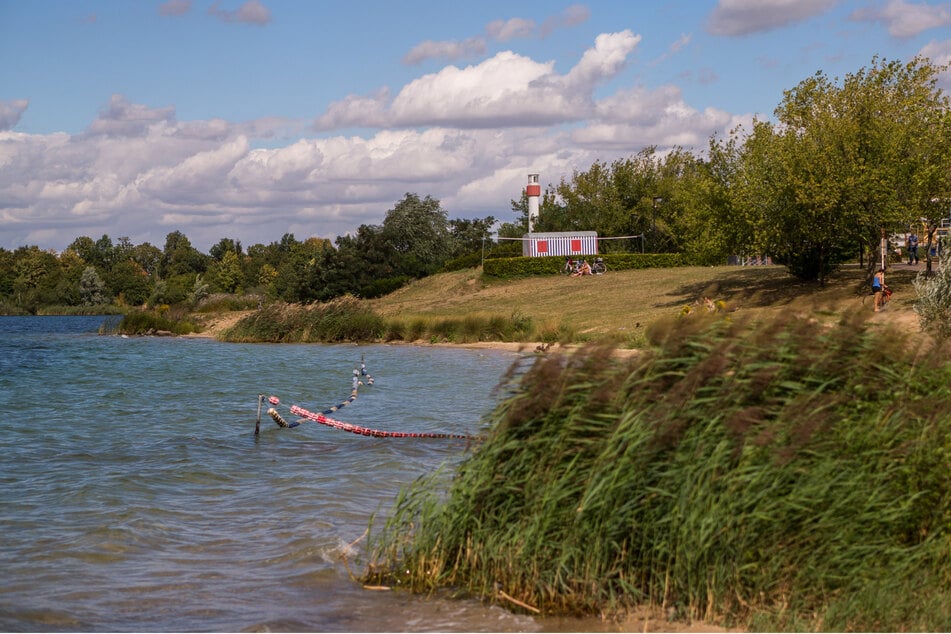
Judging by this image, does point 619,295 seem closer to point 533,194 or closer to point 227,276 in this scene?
point 533,194

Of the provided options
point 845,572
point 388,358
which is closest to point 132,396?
point 388,358

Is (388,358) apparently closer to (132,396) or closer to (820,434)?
(132,396)

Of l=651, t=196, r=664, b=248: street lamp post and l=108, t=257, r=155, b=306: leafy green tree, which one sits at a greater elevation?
l=651, t=196, r=664, b=248: street lamp post

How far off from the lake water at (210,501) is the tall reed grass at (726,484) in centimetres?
52

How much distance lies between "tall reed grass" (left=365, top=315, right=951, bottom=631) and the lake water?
0.52 meters

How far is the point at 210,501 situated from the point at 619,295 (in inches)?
1385

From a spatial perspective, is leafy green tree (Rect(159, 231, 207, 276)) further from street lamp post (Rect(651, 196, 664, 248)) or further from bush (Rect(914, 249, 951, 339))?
bush (Rect(914, 249, 951, 339))

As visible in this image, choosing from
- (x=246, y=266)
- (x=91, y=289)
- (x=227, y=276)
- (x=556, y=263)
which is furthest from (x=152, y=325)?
(x=246, y=266)

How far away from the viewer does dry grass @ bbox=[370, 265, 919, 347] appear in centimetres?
3691

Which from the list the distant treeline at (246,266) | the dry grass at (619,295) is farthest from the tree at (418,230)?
the dry grass at (619,295)

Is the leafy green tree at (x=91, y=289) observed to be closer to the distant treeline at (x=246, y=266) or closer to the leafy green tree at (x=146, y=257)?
the distant treeline at (x=246, y=266)

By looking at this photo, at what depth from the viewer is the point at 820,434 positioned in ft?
22.7

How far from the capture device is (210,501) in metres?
13.0

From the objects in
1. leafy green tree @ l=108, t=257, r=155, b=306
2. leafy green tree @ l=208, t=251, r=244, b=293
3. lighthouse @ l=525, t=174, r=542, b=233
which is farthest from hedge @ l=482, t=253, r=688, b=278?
leafy green tree @ l=108, t=257, r=155, b=306
